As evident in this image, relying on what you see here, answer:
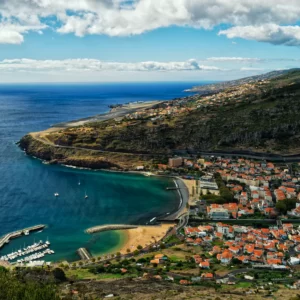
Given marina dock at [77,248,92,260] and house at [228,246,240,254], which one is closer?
house at [228,246,240,254]

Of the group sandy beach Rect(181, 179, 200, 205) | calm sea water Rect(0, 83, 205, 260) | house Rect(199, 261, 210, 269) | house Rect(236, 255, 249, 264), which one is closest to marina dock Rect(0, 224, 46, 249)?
calm sea water Rect(0, 83, 205, 260)

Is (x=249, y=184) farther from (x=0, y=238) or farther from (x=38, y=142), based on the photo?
(x=38, y=142)

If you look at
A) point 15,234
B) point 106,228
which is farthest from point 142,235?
point 15,234

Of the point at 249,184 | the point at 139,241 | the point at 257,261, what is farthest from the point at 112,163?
the point at 257,261

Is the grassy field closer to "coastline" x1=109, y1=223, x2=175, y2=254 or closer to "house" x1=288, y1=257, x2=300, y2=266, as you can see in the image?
"coastline" x1=109, y1=223, x2=175, y2=254

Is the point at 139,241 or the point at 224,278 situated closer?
the point at 224,278

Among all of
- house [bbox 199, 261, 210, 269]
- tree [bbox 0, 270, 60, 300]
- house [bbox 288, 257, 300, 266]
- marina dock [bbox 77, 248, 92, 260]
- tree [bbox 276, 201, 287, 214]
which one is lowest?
marina dock [bbox 77, 248, 92, 260]
